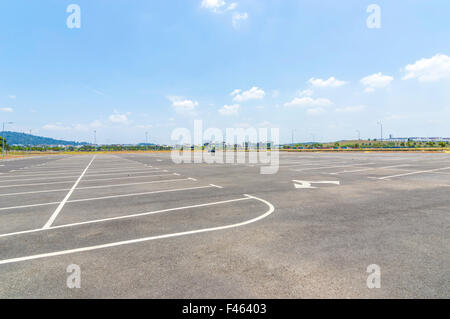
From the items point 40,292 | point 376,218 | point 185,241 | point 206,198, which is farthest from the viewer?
point 206,198

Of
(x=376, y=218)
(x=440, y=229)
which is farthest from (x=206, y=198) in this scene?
(x=440, y=229)

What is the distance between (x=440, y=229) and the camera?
4.95m

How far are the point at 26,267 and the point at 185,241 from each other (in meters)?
2.40

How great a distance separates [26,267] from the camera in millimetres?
3494
